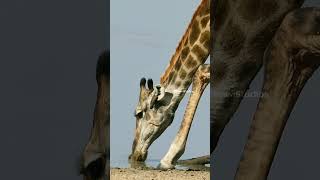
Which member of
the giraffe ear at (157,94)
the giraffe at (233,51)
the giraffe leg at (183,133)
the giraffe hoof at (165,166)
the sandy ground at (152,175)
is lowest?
the sandy ground at (152,175)

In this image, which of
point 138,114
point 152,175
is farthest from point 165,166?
point 138,114

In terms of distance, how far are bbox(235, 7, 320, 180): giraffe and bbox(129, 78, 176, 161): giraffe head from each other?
1.85 feet

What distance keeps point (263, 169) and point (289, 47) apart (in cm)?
66

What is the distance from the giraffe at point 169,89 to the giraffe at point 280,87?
0.54 meters

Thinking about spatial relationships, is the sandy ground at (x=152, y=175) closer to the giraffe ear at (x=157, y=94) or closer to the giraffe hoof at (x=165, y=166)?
the giraffe hoof at (x=165, y=166)

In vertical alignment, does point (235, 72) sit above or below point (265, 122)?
above

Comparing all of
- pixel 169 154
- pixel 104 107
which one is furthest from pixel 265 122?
pixel 104 107

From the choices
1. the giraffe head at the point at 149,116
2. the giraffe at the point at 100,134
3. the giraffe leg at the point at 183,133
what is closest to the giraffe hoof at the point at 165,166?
the giraffe leg at the point at 183,133

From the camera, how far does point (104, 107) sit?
190 inches

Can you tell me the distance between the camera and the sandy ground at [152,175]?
14.8 ft

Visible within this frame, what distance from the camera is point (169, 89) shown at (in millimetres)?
4691

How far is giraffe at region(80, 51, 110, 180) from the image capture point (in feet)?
15.7

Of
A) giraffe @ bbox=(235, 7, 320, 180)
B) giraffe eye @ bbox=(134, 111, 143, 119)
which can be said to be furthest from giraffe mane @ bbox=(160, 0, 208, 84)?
giraffe @ bbox=(235, 7, 320, 180)

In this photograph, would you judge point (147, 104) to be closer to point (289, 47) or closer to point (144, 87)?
point (144, 87)
